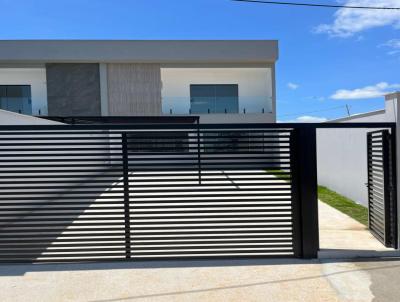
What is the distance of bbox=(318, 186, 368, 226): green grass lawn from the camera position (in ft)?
24.8

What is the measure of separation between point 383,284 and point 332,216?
12.2ft

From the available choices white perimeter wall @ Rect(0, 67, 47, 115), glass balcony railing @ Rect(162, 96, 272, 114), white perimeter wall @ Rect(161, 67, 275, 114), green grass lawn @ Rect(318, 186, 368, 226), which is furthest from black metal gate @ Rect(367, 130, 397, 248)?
white perimeter wall @ Rect(0, 67, 47, 115)

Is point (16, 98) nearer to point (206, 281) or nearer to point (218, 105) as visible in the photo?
point (218, 105)

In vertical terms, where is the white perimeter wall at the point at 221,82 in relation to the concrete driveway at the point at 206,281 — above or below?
above

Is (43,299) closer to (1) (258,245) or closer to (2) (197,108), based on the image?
(1) (258,245)

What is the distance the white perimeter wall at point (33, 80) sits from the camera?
2349 cm

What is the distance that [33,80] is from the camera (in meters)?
24.6

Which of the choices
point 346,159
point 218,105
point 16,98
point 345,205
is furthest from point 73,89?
point 345,205

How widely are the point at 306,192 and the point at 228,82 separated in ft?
65.4

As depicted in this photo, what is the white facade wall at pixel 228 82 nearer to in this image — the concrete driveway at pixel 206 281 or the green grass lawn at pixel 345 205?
the green grass lawn at pixel 345 205

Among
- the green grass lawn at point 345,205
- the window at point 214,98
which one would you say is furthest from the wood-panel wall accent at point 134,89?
the green grass lawn at point 345,205

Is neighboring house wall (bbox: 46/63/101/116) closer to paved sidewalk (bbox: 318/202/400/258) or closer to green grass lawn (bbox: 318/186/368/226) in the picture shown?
green grass lawn (bbox: 318/186/368/226)

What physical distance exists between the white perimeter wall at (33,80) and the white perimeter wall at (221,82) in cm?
885

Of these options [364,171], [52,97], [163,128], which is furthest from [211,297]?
[52,97]
